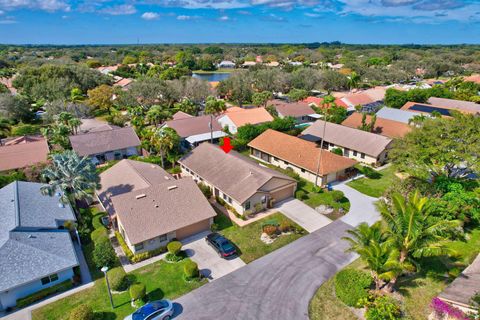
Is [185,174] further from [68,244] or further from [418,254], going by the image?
[418,254]

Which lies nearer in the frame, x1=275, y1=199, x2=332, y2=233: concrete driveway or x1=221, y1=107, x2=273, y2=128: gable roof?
x1=275, y1=199, x2=332, y2=233: concrete driveway

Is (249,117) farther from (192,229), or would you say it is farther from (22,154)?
(22,154)

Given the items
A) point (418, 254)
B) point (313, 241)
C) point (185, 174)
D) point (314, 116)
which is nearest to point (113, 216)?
point (185, 174)

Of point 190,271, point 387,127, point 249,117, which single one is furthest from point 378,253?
point 249,117

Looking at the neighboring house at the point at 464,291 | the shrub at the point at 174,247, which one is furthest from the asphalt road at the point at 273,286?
the neighboring house at the point at 464,291

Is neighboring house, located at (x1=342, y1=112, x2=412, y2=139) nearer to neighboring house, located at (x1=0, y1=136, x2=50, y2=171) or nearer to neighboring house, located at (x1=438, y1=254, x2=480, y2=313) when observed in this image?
neighboring house, located at (x1=438, y1=254, x2=480, y2=313)

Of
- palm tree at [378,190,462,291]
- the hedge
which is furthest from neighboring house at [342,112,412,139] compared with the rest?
the hedge

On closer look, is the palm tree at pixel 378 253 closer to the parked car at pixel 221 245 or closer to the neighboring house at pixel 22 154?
the parked car at pixel 221 245
